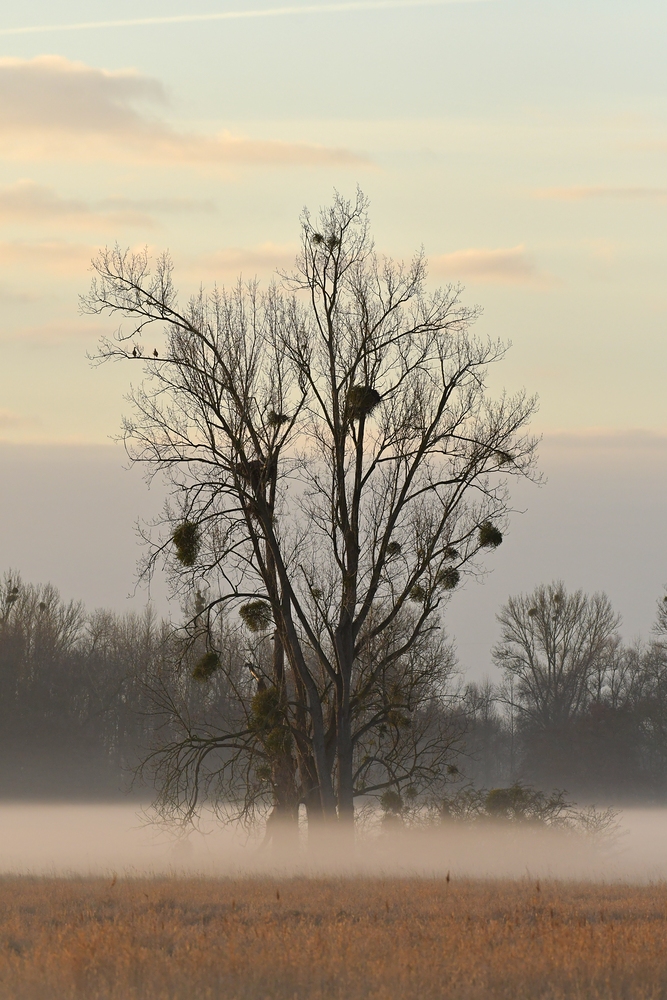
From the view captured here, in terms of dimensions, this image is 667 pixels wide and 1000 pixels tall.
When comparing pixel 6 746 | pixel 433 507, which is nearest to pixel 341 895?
pixel 433 507

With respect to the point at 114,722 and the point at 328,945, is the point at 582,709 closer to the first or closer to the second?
the point at 114,722

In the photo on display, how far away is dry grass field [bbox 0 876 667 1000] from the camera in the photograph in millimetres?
7945

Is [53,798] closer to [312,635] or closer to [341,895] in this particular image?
[312,635]

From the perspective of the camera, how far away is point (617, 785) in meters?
63.2

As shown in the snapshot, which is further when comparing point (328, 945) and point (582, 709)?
point (582, 709)

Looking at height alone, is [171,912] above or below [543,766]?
below

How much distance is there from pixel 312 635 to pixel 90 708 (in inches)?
1844

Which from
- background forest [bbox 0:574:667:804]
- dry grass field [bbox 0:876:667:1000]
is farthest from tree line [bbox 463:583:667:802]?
dry grass field [bbox 0:876:667:1000]

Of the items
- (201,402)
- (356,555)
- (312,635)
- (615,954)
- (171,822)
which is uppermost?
(201,402)

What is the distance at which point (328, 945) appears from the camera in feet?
29.9

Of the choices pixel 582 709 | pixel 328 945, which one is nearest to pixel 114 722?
pixel 582 709

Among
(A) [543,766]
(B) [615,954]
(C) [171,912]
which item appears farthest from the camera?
(A) [543,766]

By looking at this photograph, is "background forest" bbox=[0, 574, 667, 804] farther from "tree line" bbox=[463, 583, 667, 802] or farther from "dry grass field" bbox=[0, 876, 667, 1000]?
"dry grass field" bbox=[0, 876, 667, 1000]

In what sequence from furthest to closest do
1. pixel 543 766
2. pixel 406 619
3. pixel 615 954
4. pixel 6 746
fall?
pixel 543 766
pixel 6 746
pixel 406 619
pixel 615 954
